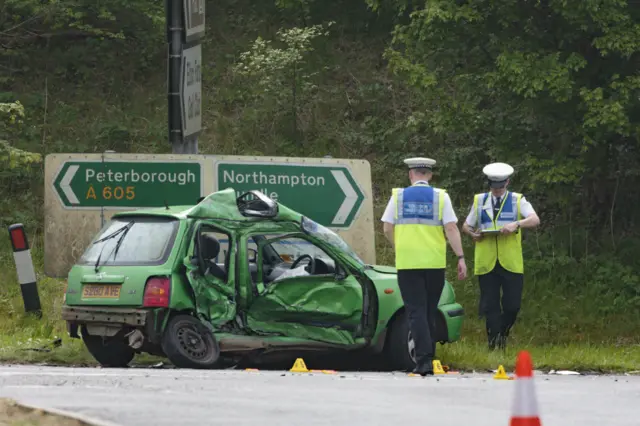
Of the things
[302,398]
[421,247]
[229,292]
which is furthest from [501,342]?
[302,398]

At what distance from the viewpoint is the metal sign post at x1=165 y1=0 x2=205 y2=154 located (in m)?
16.6

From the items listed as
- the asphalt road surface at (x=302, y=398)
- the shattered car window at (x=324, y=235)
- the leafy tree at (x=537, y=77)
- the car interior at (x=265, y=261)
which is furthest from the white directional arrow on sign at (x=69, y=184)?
the leafy tree at (x=537, y=77)

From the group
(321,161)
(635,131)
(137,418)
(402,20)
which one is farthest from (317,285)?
(402,20)

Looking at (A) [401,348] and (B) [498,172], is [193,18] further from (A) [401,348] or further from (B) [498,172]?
(A) [401,348]

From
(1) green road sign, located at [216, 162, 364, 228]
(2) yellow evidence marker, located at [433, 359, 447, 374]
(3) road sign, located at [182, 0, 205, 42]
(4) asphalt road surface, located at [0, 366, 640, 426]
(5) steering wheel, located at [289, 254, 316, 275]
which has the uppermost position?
(3) road sign, located at [182, 0, 205, 42]

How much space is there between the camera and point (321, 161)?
16.5 metres

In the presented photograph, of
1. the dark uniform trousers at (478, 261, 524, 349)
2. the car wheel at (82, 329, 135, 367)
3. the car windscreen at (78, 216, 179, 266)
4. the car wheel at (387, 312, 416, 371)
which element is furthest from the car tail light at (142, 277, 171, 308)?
the dark uniform trousers at (478, 261, 524, 349)

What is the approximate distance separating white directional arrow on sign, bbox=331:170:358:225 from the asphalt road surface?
4482 millimetres

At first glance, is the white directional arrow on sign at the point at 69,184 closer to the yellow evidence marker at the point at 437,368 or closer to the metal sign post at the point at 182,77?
the metal sign post at the point at 182,77

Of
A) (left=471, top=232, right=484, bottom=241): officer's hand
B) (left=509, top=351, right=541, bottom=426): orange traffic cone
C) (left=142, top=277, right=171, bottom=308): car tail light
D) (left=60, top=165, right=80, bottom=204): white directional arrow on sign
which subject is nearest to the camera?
(left=509, top=351, right=541, bottom=426): orange traffic cone

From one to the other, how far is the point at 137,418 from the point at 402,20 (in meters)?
19.6

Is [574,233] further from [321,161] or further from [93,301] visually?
[93,301]

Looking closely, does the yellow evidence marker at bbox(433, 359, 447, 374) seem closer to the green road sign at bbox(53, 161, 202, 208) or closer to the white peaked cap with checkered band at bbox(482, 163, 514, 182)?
the white peaked cap with checkered band at bbox(482, 163, 514, 182)

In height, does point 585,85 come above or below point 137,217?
above
